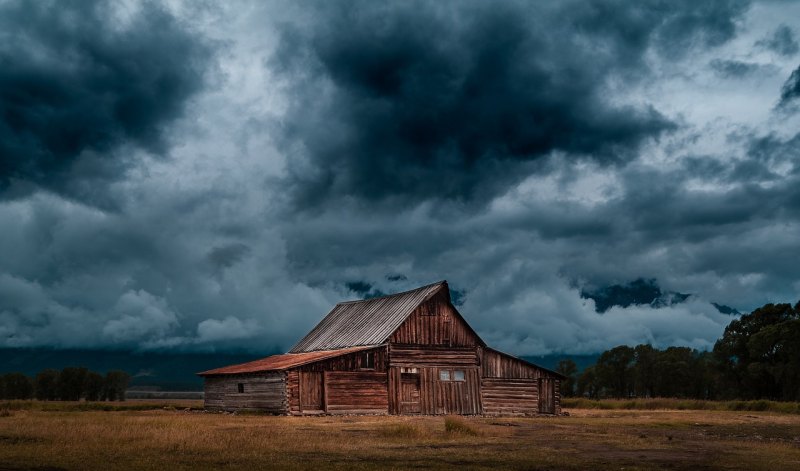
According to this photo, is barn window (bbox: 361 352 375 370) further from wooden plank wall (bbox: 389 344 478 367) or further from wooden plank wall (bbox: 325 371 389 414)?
wooden plank wall (bbox: 389 344 478 367)

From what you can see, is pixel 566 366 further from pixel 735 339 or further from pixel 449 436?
pixel 449 436

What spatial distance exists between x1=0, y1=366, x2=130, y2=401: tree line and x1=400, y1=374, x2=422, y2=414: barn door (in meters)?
55.8

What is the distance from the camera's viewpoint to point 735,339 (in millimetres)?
80938

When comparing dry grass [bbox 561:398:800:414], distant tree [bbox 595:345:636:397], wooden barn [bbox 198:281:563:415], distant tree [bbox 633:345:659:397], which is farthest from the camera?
distant tree [bbox 595:345:636:397]

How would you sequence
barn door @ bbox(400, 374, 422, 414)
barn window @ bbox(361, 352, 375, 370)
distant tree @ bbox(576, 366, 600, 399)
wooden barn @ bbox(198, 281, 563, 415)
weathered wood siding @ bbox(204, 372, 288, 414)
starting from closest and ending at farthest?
weathered wood siding @ bbox(204, 372, 288, 414), wooden barn @ bbox(198, 281, 563, 415), barn window @ bbox(361, 352, 375, 370), barn door @ bbox(400, 374, 422, 414), distant tree @ bbox(576, 366, 600, 399)

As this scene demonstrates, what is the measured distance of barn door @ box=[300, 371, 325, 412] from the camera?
44.8 metres

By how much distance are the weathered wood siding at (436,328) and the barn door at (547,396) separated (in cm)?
553

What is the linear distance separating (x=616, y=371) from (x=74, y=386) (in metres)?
69.5

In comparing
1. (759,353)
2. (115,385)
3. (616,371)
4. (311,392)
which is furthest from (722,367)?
(115,385)

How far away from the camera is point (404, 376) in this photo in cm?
4866

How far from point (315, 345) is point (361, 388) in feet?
46.5

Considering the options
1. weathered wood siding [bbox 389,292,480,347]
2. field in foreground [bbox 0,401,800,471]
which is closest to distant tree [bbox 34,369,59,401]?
weathered wood siding [bbox 389,292,480,347]

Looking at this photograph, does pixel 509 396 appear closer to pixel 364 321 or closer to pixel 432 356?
pixel 432 356

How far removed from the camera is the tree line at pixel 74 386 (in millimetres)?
93438
